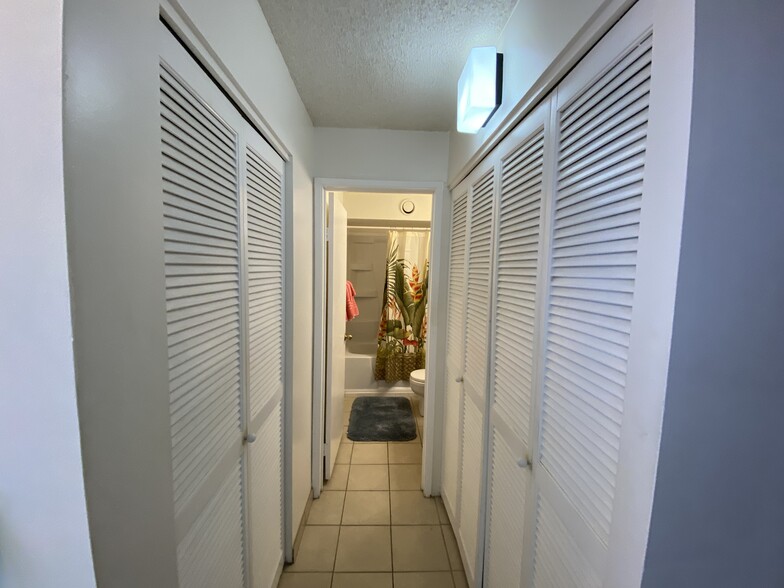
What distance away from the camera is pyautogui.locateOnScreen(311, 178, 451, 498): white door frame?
2.05 meters

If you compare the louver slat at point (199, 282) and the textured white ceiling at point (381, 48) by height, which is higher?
the textured white ceiling at point (381, 48)

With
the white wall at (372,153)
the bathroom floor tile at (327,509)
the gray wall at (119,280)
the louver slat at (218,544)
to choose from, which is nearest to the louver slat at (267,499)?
the louver slat at (218,544)

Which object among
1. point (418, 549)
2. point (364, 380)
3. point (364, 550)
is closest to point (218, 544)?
point (364, 550)

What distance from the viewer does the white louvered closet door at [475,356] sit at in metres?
1.42

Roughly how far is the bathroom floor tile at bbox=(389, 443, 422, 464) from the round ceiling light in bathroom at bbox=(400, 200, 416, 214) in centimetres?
232

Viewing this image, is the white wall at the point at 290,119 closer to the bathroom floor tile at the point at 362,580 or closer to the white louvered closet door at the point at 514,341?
the bathroom floor tile at the point at 362,580

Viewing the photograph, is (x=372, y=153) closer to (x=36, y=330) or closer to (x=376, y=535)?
(x=36, y=330)

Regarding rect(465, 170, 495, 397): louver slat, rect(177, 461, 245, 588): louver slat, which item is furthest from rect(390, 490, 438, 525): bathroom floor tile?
rect(177, 461, 245, 588): louver slat

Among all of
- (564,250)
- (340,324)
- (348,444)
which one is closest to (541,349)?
(564,250)

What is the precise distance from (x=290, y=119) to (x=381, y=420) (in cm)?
266

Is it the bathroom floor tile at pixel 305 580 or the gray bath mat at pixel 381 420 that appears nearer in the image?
the bathroom floor tile at pixel 305 580

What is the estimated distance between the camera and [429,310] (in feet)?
7.01

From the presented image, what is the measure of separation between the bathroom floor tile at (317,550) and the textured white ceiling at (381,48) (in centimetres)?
232

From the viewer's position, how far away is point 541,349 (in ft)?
3.04
